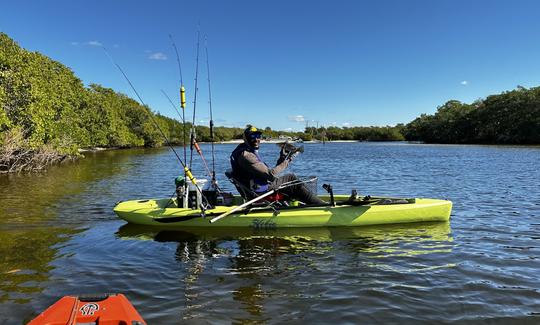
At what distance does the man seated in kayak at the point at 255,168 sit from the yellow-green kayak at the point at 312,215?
1.72 feet

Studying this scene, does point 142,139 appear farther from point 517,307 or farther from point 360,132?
point 360,132

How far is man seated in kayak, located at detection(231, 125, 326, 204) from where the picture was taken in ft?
29.9

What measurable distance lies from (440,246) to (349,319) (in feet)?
12.9

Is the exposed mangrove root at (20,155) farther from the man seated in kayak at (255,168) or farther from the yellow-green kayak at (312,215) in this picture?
the man seated in kayak at (255,168)

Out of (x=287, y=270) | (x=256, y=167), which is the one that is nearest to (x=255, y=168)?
(x=256, y=167)

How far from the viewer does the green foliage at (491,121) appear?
86.5m

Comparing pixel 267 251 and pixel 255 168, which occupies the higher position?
pixel 255 168

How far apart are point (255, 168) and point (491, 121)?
105630 mm

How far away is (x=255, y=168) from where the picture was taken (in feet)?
29.9

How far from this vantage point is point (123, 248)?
852 centimetres

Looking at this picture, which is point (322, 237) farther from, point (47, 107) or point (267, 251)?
point (47, 107)

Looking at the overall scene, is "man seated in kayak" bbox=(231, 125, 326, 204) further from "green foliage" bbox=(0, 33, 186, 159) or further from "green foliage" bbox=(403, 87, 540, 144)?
"green foliage" bbox=(403, 87, 540, 144)

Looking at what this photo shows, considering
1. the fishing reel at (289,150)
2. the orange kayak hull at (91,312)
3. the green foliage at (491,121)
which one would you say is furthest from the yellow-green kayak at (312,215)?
the green foliage at (491,121)

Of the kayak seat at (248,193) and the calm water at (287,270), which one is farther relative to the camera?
the kayak seat at (248,193)
